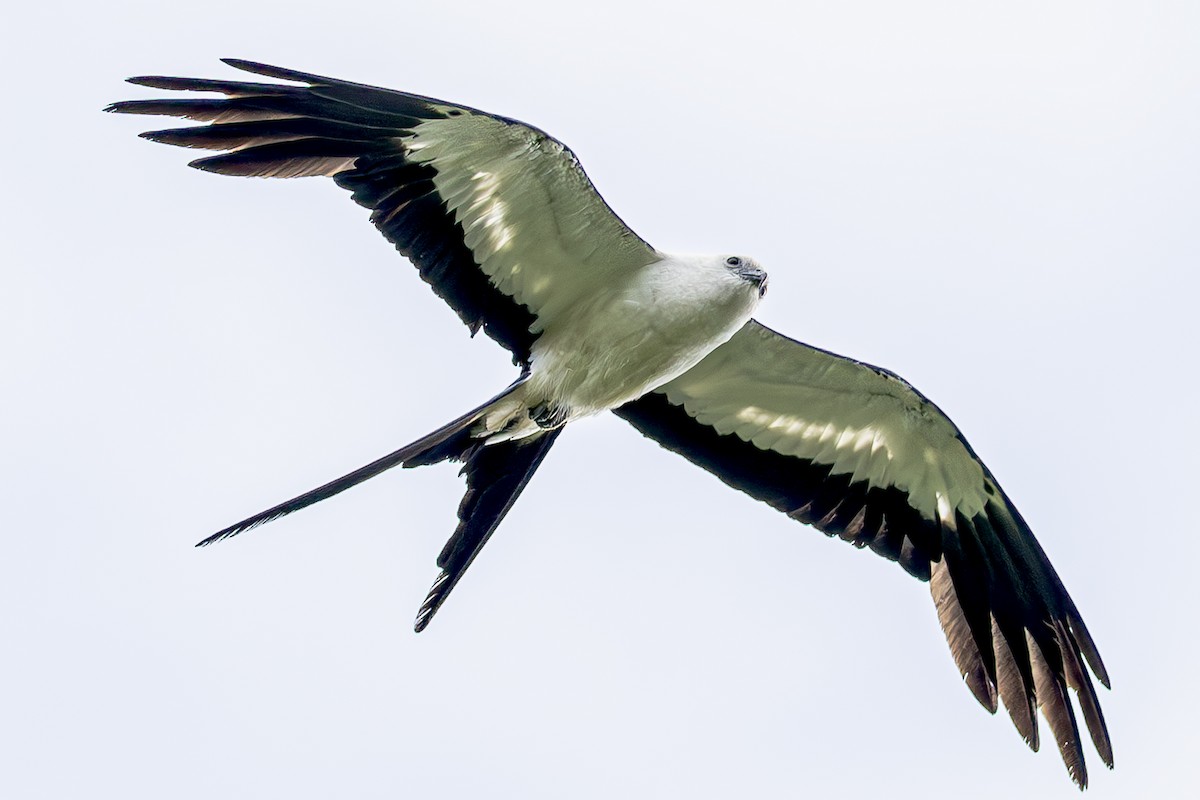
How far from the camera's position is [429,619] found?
25.9 feet

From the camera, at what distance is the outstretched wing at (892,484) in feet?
29.5

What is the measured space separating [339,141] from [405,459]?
Result: 5.19 ft

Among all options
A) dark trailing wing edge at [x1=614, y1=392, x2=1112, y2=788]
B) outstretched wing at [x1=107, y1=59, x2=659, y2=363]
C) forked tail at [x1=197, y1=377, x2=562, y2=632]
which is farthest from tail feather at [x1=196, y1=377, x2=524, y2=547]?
dark trailing wing edge at [x1=614, y1=392, x2=1112, y2=788]

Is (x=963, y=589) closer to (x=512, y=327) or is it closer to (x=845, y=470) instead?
(x=845, y=470)

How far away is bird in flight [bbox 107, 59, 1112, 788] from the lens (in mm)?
7734

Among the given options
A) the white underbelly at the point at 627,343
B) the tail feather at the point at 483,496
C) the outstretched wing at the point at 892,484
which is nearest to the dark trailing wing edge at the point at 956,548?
the outstretched wing at the point at 892,484

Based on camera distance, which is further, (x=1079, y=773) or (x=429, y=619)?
(x=1079, y=773)

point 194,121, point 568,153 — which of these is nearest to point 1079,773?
point 568,153

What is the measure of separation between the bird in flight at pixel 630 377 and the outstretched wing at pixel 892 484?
0.5 inches

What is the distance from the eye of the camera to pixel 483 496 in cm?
820

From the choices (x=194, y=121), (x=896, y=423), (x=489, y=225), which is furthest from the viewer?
(x=896, y=423)

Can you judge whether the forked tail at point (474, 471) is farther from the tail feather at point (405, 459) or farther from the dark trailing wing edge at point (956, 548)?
the dark trailing wing edge at point (956, 548)

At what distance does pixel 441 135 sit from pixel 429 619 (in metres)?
2.38

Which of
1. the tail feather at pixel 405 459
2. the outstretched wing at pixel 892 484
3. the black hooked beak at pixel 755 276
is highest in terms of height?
the black hooked beak at pixel 755 276
